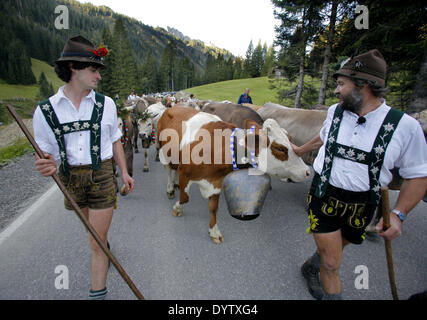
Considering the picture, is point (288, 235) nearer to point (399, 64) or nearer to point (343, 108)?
point (343, 108)

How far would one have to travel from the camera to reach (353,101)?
166 centimetres

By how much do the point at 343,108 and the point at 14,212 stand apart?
480 cm

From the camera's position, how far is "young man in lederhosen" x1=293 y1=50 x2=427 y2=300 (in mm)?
1540

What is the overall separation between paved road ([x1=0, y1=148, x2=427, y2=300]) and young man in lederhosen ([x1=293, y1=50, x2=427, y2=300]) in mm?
821

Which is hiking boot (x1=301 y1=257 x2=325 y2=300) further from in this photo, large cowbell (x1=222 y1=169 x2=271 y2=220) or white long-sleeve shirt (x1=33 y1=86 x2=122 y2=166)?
white long-sleeve shirt (x1=33 y1=86 x2=122 y2=166)

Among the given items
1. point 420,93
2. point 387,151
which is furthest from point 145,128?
point 420,93

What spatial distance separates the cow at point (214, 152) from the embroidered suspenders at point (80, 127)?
1.33m

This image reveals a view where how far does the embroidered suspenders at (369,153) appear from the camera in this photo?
5.06 feet

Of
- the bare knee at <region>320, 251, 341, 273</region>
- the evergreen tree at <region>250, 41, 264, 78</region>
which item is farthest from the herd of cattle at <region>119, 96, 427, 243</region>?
the evergreen tree at <region>250, 41, 264, 78</region>

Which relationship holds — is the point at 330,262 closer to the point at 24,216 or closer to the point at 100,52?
the point at 100,52

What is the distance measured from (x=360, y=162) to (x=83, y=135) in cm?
230

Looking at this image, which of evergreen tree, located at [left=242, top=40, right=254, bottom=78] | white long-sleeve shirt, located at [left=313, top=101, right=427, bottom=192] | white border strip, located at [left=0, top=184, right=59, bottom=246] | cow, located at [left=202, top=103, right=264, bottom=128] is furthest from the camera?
evergreen tree, located at [left=242, top=40, right=254, bottom=78]

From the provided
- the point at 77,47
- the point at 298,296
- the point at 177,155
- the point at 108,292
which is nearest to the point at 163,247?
the point at 108,292

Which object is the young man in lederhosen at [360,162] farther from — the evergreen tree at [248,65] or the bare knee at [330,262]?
the evergreen tree at [248,65]
